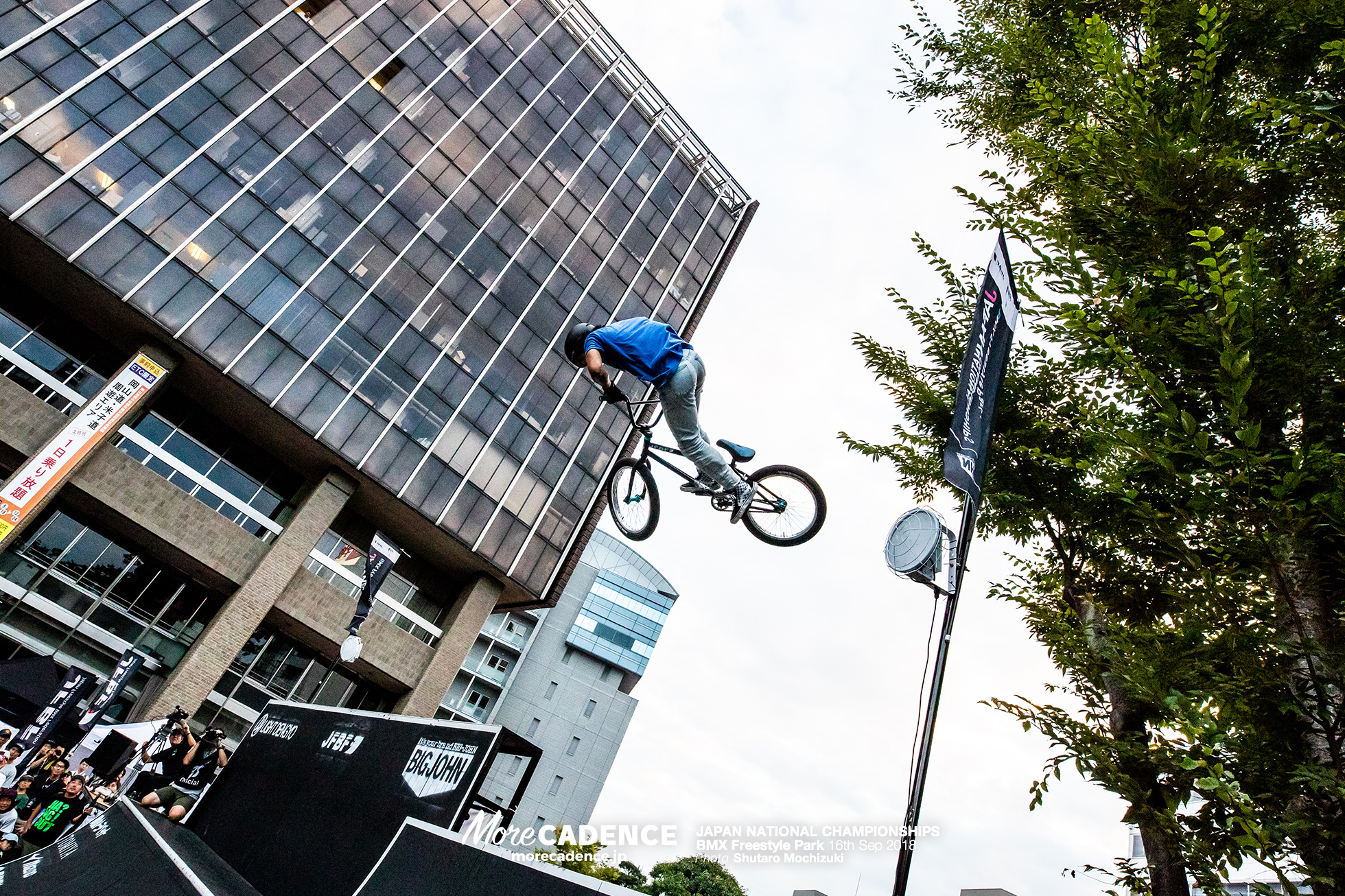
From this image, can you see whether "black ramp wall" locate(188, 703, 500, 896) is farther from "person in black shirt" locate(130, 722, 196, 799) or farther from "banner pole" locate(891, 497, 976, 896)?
"banner pole" locate(891, 497, 976, 896)

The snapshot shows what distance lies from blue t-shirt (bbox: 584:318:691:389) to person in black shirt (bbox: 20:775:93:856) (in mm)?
9659

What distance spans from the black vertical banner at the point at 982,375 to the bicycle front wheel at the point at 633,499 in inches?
171

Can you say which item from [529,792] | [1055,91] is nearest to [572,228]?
[1055,91]

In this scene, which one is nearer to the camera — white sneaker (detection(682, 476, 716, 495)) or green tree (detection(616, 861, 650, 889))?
white sneaker (detection(682, 476, 716, 495))

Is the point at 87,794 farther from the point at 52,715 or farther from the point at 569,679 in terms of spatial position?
the point at 569,679

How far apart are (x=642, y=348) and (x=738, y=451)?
174 cm

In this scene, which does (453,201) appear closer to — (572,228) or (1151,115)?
(572,228)

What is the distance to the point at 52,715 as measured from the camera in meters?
13.4

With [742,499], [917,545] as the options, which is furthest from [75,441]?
[917,545]

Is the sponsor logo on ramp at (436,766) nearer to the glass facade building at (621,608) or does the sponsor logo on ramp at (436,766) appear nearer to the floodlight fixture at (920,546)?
the floodlight fixture at (920,546)

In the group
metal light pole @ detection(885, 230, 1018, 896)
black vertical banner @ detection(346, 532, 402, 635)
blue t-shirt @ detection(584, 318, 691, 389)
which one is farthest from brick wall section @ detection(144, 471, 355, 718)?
metal light pole @ detection(885, 230, 1018, 896)

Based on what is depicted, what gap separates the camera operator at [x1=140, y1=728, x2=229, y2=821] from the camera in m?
7.95

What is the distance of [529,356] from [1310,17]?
2847 cm

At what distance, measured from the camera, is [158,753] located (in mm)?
8609
